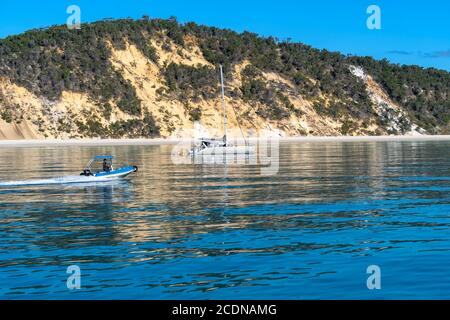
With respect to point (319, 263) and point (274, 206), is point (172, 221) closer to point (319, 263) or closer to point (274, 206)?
point (274, 206)

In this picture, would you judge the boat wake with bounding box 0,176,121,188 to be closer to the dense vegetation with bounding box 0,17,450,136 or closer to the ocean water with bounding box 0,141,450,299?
the ocean water with bounding box 0,141,450,299

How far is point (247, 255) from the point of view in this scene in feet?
67.6

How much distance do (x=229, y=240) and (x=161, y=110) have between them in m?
129

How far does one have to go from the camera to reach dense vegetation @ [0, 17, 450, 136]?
147 metres

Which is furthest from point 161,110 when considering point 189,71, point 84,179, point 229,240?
point 229,240

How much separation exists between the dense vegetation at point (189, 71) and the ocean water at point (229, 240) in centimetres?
10394

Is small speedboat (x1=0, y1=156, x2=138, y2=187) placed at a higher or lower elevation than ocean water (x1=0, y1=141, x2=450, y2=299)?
higher

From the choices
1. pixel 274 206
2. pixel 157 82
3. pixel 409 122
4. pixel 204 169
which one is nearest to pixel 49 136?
pixel 157 82

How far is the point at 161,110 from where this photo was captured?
494 feet

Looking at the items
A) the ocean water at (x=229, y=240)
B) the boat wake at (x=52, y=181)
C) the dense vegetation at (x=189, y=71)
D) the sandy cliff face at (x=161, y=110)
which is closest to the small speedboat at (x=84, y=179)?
the boat wake at (x=52, y=181)

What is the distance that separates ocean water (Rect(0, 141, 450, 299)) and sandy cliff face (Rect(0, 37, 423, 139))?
3824 inches

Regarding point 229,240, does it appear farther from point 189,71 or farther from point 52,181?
point 189,71

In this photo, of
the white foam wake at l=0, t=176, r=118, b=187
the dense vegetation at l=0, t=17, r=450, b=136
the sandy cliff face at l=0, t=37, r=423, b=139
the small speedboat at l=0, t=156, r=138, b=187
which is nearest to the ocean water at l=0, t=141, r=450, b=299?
the white foam wake at l=0, t=176, r=118, b=187

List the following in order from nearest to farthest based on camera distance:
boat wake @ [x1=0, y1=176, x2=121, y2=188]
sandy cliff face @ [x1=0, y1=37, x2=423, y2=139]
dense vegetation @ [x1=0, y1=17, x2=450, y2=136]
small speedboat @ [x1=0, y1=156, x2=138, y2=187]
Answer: boat wake @ [x1=0, y1=176, x2=121, y2=188]
small speedboat @ [x1=0, y1=156, x2=138, y2=187]
sandy cliff face @ [x1=0, y1=37, x2=423, y2=139]
dense vegetation @ [x1=0, y1=17, x2=450, y2=136]
